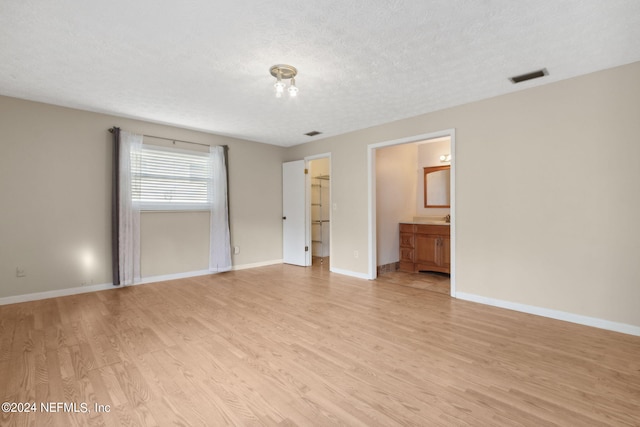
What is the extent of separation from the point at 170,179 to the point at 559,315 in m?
5.35

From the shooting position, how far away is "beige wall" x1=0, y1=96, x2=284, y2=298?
3562mm

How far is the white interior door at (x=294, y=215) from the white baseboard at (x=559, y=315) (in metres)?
3.02

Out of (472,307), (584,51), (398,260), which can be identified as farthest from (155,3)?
(398,260)

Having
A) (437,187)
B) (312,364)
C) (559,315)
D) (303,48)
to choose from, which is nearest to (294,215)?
(437,187)

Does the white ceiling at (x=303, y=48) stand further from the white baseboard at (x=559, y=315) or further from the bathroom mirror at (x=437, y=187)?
the white baseboard at (x=559, y=315)

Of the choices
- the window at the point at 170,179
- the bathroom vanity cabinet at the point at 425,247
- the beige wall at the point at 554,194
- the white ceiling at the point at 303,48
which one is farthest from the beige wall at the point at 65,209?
the beige wall at the point at 554,194

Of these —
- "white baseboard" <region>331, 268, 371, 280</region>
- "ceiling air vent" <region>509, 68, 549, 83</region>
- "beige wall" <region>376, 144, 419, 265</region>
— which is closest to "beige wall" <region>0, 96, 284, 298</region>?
"white baseboard" <region>331, 268, 371, 280</region>

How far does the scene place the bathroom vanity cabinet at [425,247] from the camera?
499 cm

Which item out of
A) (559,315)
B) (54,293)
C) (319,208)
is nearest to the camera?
(559,315)

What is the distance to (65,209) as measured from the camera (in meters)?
3.90

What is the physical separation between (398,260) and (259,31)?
4.53m

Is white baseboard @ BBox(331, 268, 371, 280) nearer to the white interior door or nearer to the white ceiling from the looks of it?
the white interior door

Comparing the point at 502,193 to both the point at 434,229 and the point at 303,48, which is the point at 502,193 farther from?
the point at 303,48

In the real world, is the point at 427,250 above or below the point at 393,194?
below
